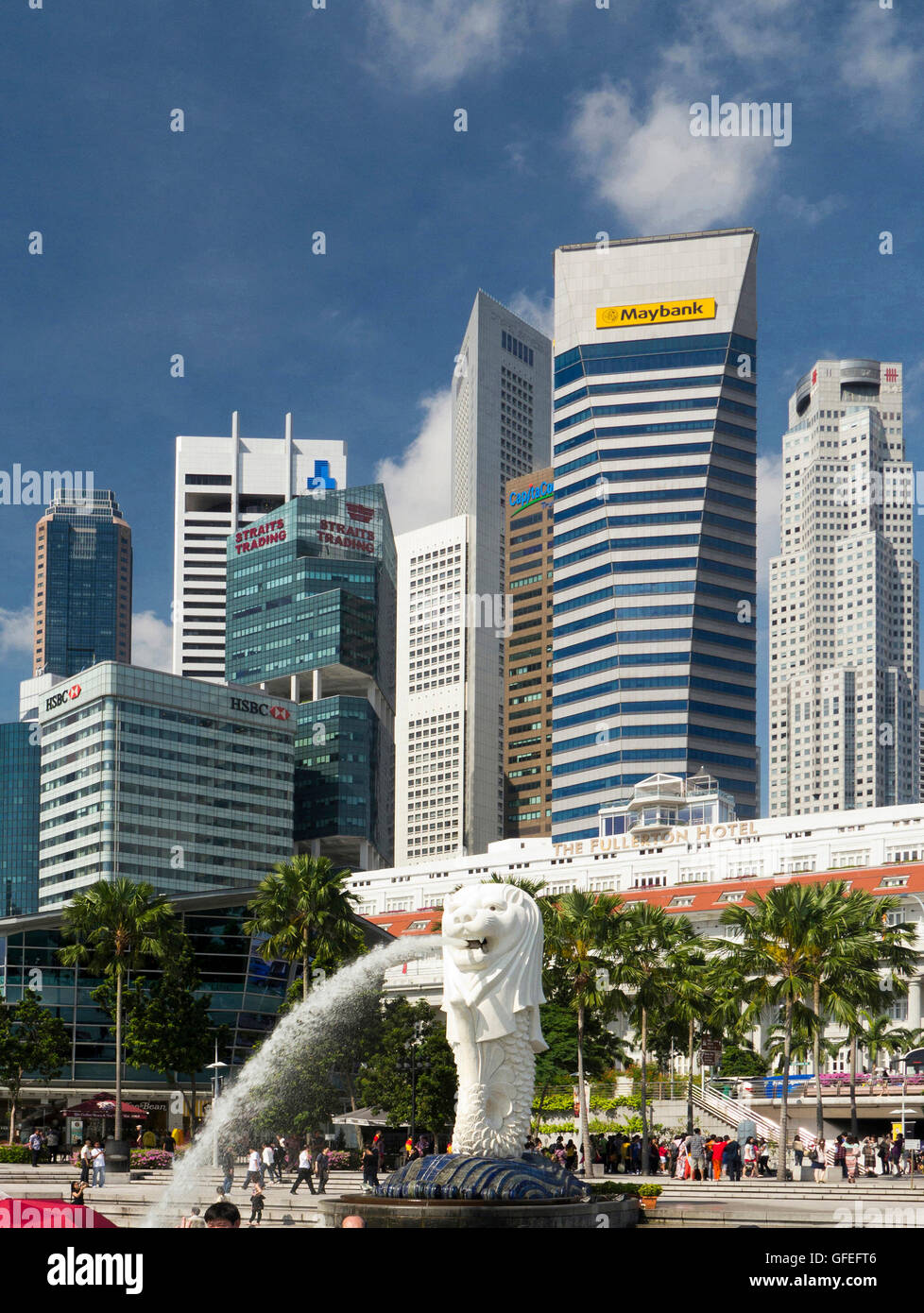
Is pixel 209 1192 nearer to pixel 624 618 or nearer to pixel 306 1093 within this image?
pixel 306 1093

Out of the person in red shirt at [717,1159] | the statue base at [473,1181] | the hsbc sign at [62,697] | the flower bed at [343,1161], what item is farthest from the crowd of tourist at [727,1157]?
the hsbc sign at [62,697]

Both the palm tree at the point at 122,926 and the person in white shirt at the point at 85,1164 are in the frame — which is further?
the palm tree at the point at 122,926

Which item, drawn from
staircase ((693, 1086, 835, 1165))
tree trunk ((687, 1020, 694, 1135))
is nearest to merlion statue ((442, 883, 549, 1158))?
tree trunk ((687, 1020, 694, 1135))

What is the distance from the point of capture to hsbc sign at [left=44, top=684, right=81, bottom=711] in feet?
573

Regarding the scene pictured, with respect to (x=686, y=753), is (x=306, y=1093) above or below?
below

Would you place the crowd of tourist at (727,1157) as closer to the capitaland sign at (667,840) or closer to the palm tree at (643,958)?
the palm tree at (643,958)

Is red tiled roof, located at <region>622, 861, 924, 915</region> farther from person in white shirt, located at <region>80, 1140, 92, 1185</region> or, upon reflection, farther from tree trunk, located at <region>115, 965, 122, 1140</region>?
person in white shirt, located at <region>80, 1140, 92, 1185</region>

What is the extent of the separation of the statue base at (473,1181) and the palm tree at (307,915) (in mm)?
34208

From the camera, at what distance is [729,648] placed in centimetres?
19612

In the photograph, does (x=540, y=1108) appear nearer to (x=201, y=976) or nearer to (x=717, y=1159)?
(x=201, y=976)

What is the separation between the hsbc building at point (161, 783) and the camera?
16925cm

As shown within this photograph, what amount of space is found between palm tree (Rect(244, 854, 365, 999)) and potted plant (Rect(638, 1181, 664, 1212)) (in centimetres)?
2392
